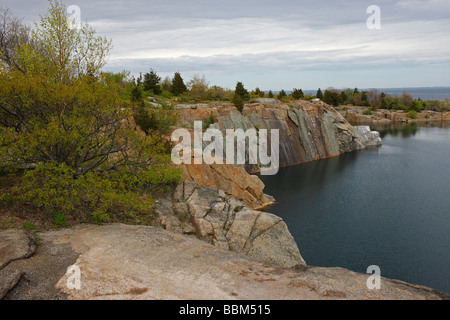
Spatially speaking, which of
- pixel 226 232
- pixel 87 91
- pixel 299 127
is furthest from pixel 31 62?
pixel 299 127

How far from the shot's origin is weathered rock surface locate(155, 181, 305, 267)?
20.3 metres

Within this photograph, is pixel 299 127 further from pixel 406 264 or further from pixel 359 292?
pixel 359 292

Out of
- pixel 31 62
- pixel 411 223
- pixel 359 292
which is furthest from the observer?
pixel 411 223

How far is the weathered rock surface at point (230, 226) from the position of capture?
20.3 meters

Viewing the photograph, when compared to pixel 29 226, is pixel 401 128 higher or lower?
higher

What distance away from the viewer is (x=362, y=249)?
24453 millimetres

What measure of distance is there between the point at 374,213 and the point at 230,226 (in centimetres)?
1741

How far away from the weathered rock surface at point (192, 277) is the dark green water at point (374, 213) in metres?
12.7

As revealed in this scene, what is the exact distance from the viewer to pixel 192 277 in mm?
10688

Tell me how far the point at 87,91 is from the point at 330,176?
40.1m

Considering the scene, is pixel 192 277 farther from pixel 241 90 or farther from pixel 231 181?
pixel 241 90

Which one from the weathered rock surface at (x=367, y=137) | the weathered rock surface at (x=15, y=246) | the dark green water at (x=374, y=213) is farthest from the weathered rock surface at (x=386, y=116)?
the weathered rock surface at (x=15, y=246)

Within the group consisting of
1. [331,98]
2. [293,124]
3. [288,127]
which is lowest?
[288,127]

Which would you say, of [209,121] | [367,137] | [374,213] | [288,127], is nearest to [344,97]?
[367,137]
